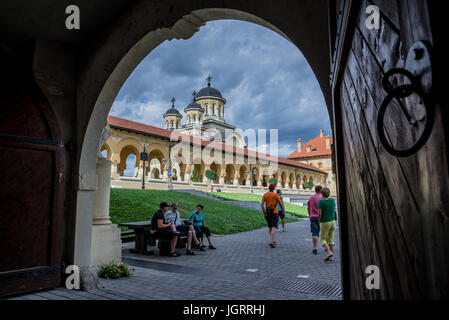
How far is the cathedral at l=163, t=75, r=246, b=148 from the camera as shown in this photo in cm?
5378

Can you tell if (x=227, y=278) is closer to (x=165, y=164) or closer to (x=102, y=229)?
(x=102, y=229)

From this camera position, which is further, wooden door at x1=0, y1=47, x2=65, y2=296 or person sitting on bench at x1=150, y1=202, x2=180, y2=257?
person sitting on bench at x1=150, y1=202, x2=180, y2=257

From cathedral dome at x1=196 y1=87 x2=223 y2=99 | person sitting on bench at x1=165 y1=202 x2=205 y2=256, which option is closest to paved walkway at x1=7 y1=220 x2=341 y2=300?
person sitting on bench at x1=165 y1=202 x2=205 y2=256

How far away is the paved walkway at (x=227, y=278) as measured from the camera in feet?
14.0

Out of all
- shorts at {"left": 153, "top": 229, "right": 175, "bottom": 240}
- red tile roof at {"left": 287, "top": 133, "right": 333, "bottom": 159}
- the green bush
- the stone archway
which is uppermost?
red tile roof at {"left": 287, "top": 133, "right": 333, "bottom": 159}

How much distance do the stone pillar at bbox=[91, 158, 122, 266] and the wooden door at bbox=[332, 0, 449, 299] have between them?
16.2 feet

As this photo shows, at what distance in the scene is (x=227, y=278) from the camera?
5.41 metres

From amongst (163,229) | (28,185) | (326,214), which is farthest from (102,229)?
(326,214)

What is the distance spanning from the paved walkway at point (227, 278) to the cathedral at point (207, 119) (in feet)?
150

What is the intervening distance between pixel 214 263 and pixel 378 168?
248 inches

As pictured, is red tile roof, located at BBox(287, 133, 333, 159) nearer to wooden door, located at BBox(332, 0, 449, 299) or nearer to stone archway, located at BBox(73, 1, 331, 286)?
stone archway, located at BBox(73, 1, 331, 286)

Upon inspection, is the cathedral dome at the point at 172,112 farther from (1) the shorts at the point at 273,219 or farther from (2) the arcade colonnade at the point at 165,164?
(1) the shorts at the point at 273,219
